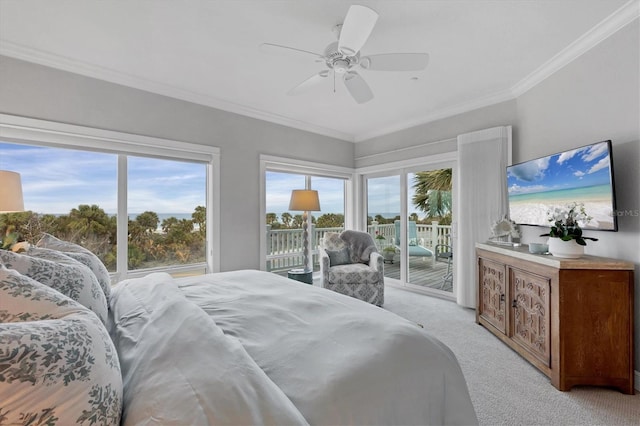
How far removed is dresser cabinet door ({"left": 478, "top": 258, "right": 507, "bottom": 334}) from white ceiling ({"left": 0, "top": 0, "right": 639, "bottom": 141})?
6.47 feet

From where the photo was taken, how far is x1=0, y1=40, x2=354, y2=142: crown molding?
2.51m

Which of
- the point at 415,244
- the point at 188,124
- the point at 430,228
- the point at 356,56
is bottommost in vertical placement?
the point at 415,244

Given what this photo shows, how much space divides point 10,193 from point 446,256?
4640mm

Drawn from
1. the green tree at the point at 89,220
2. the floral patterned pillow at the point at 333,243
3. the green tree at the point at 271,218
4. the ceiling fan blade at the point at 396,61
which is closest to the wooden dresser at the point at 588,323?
the ceiling fan blade at the point at 396,61

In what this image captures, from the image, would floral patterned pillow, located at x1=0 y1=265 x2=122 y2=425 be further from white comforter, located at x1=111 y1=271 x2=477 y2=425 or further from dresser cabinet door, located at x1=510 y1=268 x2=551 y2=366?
dresser cabinet door, located at x1=510 y1=268 x2=551 y2=366

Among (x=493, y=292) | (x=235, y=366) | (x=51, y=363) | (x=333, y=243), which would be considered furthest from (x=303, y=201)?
(x=51, y=363)

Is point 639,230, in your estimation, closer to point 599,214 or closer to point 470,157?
point 599,214

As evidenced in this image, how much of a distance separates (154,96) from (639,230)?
4.47m

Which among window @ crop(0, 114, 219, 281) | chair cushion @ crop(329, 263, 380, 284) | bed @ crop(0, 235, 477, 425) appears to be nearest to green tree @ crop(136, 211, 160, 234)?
window @ crop(0, 114, 219, 281)

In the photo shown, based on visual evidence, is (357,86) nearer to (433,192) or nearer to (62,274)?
(62,274)

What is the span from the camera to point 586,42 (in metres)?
2.44

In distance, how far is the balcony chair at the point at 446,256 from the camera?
4273 mm

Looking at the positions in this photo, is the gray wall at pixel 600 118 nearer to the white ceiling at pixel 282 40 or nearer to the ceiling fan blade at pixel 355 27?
the white ceiling at pixel 282 40

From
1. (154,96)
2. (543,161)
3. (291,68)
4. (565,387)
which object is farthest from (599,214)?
(154,96)
